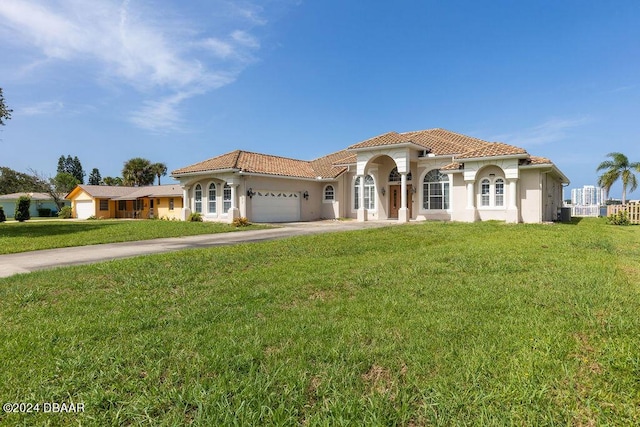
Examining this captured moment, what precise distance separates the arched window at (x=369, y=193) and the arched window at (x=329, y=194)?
2.99 m

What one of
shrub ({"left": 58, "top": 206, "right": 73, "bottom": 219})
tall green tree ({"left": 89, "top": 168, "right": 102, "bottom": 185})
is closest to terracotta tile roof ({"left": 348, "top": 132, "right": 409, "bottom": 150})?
shrub ({"left": 58, "top": 206, "right": 73, "bottom": 219})

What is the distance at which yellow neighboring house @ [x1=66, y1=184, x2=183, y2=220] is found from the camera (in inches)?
1484

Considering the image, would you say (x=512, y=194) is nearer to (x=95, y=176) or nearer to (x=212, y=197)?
(x=212, y=197)

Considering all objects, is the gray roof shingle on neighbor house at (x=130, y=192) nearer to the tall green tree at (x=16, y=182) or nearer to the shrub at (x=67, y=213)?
the shrub at (x=67, y=213)

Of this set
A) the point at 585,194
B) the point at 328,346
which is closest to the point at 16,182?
the point at 328,346

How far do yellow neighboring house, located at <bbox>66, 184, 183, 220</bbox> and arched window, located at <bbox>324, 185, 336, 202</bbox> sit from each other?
52.5ft

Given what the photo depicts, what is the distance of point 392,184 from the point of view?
2659 centimetres

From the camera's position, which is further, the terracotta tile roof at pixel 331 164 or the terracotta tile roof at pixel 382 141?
the terracotta tile roof at pixel 331 164

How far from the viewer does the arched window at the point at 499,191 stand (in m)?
21.4

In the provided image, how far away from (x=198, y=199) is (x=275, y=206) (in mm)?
5966

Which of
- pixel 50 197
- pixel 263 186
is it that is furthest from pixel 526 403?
pixel 50 197

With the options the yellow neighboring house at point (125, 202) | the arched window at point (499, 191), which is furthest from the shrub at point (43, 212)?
the arched window at point (499, 191)

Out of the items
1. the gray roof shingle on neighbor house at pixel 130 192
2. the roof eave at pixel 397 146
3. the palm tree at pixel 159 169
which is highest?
the palm tree at pixel 159 169

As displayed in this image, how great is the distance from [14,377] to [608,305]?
6740 millimetres
